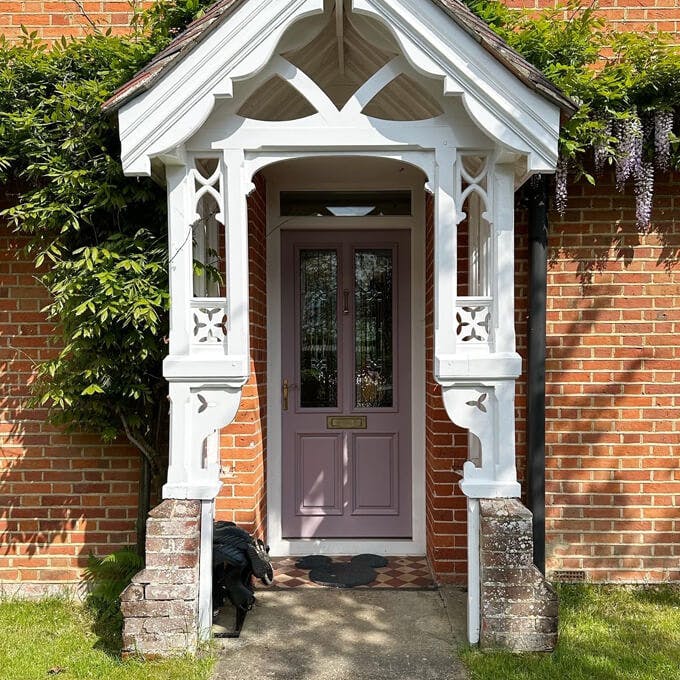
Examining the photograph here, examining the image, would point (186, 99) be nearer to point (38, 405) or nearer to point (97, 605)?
point (38, 405)

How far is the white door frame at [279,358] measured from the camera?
523 cm

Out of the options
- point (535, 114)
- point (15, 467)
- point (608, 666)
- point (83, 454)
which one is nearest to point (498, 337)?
point (535, 114)

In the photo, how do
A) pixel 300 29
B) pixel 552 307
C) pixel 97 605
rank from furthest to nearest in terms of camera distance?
1. pixel 552 307
2. pixel 97 605
3. pixel 300 29

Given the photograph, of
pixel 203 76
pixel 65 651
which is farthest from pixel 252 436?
pixel 203 76

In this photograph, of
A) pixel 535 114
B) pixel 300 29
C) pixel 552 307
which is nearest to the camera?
pixel 535 114

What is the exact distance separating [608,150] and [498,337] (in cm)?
161

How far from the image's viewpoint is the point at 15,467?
4.60 metres

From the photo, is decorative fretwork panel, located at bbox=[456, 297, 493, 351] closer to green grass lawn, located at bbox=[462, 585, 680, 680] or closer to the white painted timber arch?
the white painted timber arch

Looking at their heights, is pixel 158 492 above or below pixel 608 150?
below

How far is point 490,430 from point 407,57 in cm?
210

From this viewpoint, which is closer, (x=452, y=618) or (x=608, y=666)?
(x=608, y=666)

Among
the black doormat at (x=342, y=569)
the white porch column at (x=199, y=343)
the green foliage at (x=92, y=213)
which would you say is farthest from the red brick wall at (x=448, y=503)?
the green foliage at (x=92, y=213)

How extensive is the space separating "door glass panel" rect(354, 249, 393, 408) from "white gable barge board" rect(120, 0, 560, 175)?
2.20 meters

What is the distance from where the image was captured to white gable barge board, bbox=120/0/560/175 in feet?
10.6
